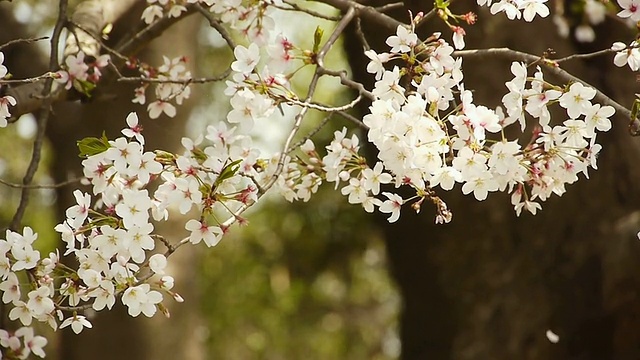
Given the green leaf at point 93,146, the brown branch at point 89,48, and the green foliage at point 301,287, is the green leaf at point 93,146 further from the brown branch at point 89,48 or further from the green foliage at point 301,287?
the green foliage at point 301,287

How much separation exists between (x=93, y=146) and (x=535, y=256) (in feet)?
6.66

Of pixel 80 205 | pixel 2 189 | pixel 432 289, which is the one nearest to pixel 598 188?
pixel 432 289

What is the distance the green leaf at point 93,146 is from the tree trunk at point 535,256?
1698 mm

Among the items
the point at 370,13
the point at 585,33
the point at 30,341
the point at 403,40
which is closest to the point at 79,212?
the point at 30,341

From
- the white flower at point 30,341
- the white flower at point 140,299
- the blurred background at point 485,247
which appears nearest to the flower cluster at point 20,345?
the white flower at point 30,341

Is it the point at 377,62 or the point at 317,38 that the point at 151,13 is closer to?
the point at 317,38

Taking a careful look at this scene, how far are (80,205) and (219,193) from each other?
245 mm

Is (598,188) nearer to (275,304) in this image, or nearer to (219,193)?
(219,193)

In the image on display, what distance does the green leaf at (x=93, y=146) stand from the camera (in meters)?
1.42

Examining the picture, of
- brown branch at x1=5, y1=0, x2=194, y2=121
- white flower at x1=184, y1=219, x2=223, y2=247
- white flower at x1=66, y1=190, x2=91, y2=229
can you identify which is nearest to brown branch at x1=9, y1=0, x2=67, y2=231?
brown branch at x1=5, y1=0, x2=194, y2=121

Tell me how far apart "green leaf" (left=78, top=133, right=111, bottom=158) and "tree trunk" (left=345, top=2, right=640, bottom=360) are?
1698 mm

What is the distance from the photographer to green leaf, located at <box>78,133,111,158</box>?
4.66 feet

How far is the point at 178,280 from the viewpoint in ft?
14.0

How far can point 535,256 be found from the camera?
3043mm
